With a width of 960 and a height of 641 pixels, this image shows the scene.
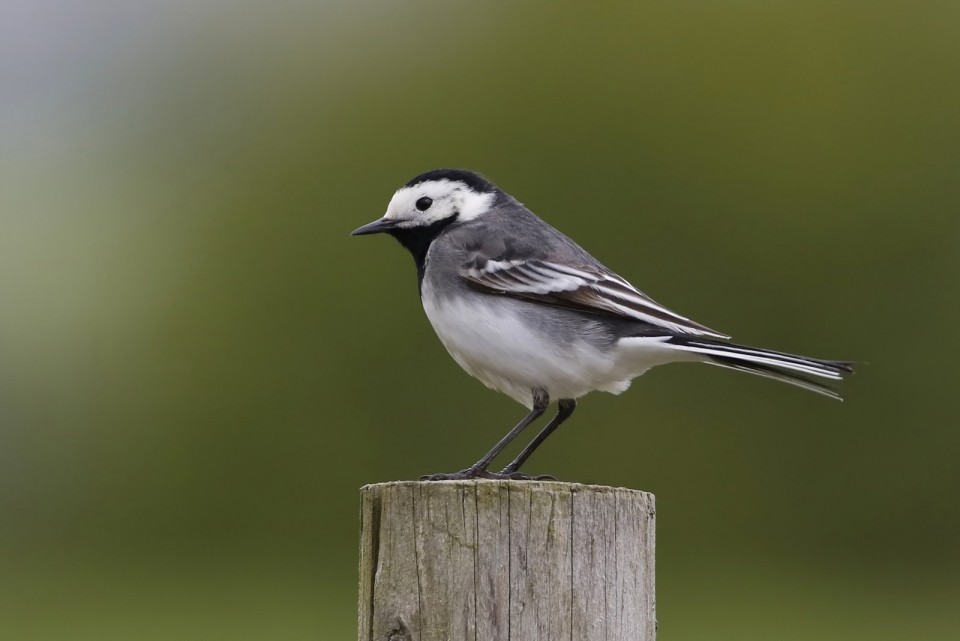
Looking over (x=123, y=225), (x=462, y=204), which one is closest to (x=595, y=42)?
(x=123, y=225)

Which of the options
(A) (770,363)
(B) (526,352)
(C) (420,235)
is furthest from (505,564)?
(C) (420,235)

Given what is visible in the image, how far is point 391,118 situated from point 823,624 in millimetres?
7574

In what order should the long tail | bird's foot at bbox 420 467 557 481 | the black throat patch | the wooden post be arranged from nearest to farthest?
the wooden post, bird's foot at bbox 420 467 557 481, the long tail, the black throat patch

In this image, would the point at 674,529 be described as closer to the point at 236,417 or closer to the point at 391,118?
the point at 236,417

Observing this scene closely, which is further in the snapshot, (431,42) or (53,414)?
(431,42)

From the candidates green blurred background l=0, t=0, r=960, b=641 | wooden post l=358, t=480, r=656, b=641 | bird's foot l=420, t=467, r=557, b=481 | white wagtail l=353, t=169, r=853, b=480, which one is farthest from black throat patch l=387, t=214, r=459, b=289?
green blurred background l=0, t=0, r=960, b=641

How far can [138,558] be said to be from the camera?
Result: 13.6m

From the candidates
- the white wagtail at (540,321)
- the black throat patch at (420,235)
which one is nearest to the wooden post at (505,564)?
the white wagtail at (540,321)

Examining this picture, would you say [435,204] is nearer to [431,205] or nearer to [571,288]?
[431,205]

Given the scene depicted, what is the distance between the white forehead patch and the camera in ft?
23.5

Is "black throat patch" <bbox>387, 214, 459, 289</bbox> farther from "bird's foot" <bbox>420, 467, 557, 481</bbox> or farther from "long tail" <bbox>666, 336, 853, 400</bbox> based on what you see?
"bird's foot" <bbox>420, 467, 557, 481</bbox>

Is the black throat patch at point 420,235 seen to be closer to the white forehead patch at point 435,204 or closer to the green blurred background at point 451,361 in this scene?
the white forehead patch at point 435,204

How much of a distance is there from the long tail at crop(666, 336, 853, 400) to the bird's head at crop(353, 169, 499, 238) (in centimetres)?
167

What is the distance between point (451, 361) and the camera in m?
Answer: 13.3
